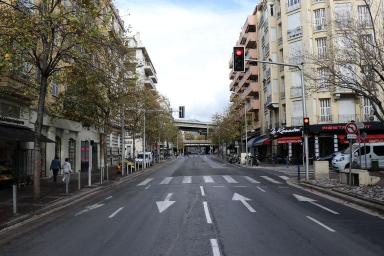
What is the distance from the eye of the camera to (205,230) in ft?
36.4

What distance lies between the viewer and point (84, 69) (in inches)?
765

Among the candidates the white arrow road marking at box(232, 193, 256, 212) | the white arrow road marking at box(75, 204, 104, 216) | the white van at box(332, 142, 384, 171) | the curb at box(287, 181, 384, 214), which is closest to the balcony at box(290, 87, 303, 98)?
the white van at box(332, 142, 384, 171)

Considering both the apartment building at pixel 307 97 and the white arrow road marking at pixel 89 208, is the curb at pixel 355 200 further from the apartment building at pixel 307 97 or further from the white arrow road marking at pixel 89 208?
the apartment building at pixel 307 97

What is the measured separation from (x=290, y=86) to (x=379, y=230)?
45.5 m

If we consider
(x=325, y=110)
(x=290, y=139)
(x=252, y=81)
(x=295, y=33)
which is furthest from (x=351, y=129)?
(x=252, y=81)

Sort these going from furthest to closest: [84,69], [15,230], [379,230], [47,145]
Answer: [47,145], [84,69], [15,230], [379,230]

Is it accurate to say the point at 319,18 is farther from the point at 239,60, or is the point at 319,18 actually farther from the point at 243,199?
the point at 243,199

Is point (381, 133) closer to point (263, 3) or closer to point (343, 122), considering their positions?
point (343, 122)

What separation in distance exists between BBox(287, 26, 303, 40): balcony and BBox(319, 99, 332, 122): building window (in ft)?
25.3

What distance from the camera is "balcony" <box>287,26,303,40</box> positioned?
5422cm

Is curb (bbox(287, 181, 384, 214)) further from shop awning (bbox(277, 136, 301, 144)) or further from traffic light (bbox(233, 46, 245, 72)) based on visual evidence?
shop awning (bbox(277, 136, 301, 144))

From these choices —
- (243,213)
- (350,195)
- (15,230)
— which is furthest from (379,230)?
(15,230)

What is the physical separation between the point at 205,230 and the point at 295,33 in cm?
4728

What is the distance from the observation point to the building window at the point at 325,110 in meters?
52.8
